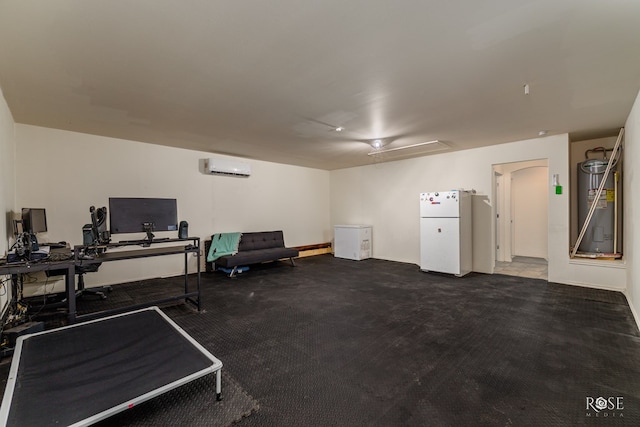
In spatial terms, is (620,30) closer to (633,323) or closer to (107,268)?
(633,323)

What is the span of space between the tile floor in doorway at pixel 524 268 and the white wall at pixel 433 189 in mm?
460

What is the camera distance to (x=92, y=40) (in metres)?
2.02

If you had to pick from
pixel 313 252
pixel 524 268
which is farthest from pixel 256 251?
pixel 524 268

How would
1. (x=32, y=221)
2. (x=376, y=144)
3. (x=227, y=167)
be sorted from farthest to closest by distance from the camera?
1. (x=227, y=167)
2. (x=376, y=144)
3. (x=32, y=221)

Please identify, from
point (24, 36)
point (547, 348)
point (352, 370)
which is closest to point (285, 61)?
point (24, 36)

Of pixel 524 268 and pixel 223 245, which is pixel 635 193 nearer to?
pixel 524 268

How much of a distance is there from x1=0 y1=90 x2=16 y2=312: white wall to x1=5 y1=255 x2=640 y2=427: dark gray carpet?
47.1 inches

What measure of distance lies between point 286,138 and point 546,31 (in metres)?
3.47

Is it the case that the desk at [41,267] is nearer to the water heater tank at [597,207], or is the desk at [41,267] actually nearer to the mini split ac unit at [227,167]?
the mini split ac unit at [227,167]

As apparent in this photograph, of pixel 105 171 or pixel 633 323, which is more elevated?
pixel 105 171

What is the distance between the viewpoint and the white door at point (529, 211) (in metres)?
6.61

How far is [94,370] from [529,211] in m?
8.30

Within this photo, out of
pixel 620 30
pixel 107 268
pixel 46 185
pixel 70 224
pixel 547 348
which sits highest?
pixel 620 30

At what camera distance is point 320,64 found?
2350 millimetres
